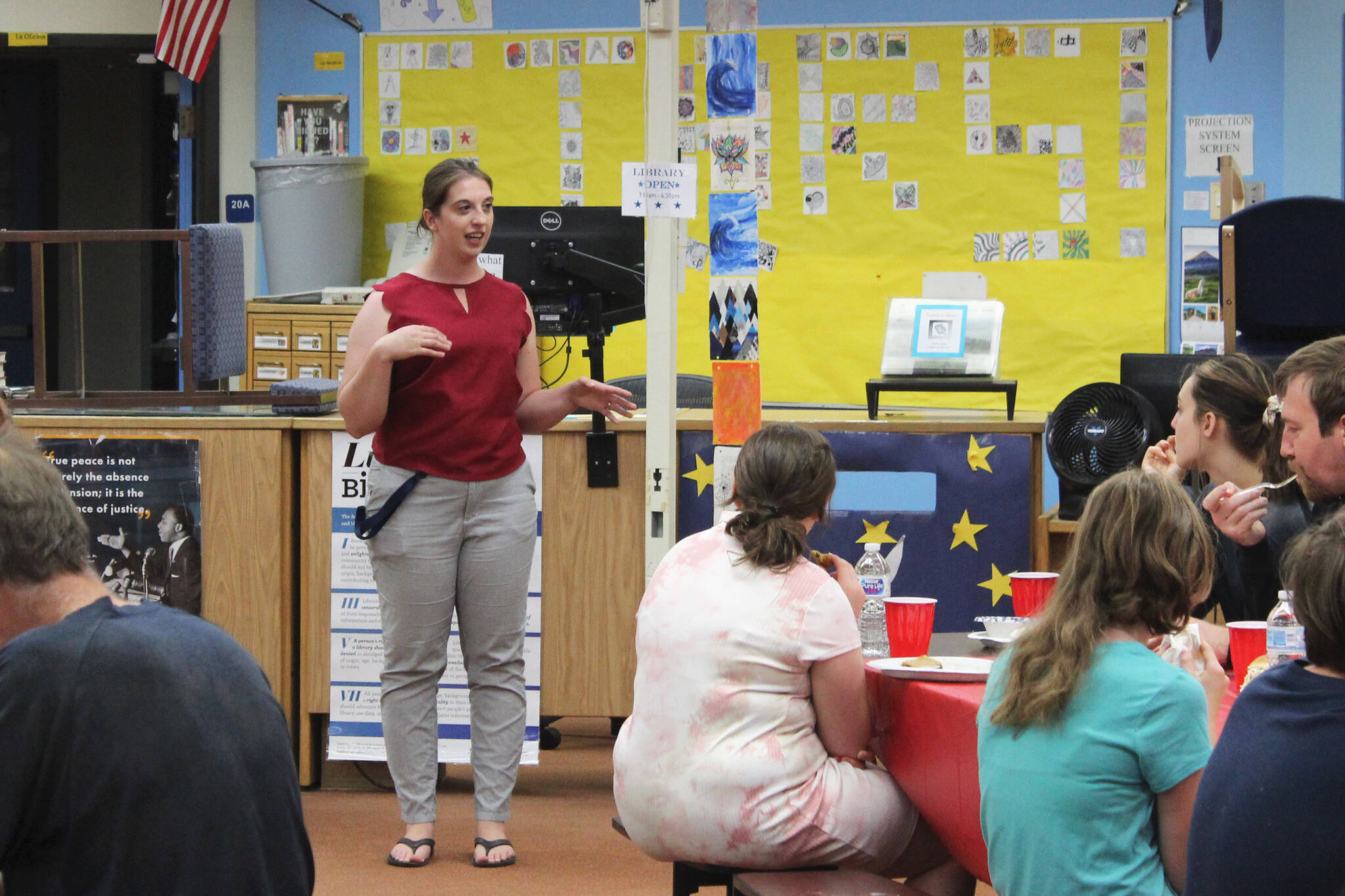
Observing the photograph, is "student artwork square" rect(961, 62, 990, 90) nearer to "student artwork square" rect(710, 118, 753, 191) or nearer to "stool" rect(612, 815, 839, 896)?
"student artwork square" rect(710, 118, 753, 191)

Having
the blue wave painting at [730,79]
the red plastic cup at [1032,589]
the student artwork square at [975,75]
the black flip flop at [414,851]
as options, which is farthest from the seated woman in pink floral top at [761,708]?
the student artwork square at [975,75]

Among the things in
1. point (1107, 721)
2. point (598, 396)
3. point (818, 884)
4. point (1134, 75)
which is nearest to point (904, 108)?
point (1134, 75)

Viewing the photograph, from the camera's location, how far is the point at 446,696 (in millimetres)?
4094

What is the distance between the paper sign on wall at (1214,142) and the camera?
6496 millimetres

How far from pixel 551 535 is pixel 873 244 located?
3165 mm

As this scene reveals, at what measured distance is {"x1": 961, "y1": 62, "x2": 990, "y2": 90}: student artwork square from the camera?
6656mm

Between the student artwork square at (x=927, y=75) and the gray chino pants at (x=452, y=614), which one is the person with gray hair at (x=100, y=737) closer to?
the gray chino pants at (x=452, y=614)

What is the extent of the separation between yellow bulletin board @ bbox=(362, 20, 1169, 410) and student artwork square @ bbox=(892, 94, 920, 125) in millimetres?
18

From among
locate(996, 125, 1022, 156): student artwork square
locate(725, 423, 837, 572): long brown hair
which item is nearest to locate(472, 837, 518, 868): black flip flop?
locate(725, 423, 837, 572): long brown hair

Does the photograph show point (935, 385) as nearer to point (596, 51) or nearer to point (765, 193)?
point (765, 193)

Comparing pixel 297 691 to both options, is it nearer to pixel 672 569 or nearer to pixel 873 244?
pixel 672 569

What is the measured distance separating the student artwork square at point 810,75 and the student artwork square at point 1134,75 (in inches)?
52.8

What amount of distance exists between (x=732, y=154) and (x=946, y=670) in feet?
5.46

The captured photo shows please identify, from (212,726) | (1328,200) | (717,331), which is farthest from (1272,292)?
(212,726)
